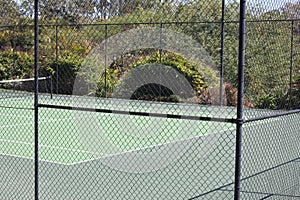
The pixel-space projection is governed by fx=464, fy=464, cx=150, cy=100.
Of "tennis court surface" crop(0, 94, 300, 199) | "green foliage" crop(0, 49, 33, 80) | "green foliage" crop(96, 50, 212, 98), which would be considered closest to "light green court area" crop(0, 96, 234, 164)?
"tennis court surface" crop(0, 94, 300, 199)

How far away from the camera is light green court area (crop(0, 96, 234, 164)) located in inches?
282

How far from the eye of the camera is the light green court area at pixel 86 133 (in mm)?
7152

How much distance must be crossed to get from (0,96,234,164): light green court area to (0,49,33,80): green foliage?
3350mm

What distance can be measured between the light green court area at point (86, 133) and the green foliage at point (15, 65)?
3.35 meters

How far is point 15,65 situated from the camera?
1527 centimetres

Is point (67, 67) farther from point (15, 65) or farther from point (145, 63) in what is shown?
point (145, 63)

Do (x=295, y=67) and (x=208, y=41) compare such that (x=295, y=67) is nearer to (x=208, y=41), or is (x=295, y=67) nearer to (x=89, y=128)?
(x=208, y=41)

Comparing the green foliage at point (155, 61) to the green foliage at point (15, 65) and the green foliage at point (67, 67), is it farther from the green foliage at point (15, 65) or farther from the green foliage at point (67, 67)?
the green foliage at point (15, 65)

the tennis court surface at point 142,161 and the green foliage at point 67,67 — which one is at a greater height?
the green foliage at point 67,67

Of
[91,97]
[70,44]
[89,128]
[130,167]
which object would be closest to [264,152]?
[130,167]

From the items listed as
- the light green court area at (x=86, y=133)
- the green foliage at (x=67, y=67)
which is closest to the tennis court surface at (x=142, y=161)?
the light green court area at (x=86, y=133)

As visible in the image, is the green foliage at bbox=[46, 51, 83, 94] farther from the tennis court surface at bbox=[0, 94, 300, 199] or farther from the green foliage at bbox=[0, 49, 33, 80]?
the tennis court surface at bbox=[0, 94, 300, 199]

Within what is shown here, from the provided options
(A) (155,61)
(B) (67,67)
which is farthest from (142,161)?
(B) (67,67)

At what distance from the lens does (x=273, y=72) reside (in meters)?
10.4
